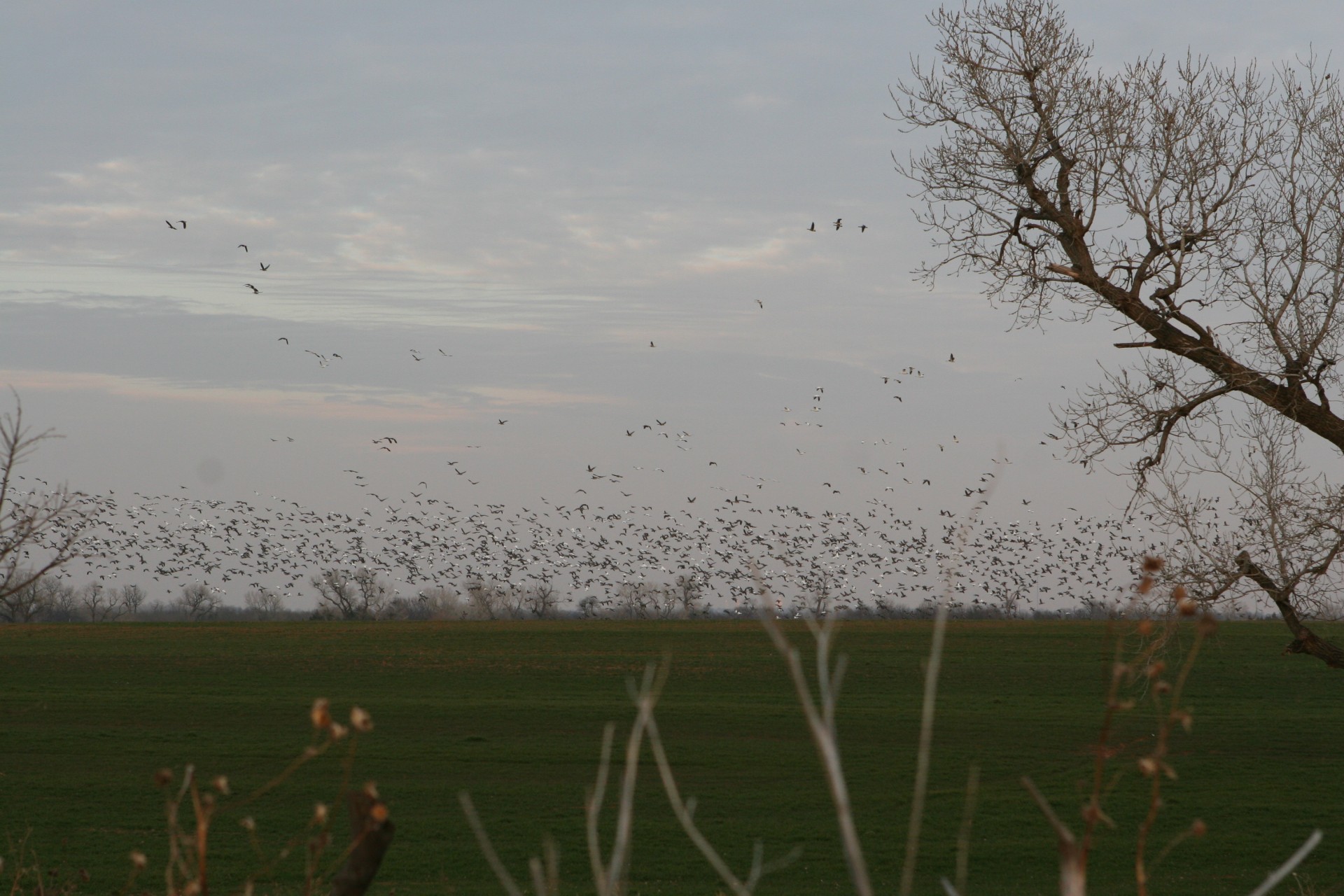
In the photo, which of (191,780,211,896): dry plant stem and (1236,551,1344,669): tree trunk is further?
(1236,551,1344,669): tree trunk

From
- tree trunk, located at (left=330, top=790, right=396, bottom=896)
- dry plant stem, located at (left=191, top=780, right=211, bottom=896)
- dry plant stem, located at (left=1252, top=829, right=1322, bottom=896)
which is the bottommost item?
tree trunk, located at (left=330, top=790, right=396, bottom=896)

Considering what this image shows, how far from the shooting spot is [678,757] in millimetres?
29172

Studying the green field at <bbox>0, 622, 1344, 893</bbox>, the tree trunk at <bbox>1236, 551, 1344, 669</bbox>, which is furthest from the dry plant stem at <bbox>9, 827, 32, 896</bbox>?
the tree trunk at <bbox>1236, 551, 1344, 669</bbox>

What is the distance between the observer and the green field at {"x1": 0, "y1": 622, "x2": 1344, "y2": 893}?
67.2 ft

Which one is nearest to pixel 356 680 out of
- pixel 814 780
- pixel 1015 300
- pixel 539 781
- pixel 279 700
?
pixel 279 700

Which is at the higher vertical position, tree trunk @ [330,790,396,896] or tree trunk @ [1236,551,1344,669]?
tree trunk @ [1236,551,1344,669]

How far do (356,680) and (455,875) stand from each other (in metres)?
31.0

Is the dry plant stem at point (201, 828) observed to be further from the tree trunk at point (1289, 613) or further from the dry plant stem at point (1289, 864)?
the tree trunk at point (1289, 613)

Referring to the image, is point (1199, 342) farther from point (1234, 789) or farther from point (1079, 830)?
point (1234, 789)

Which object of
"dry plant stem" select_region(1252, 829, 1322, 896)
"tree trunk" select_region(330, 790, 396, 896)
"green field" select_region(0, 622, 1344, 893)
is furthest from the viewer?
"green field" select_region(0, 622, 1344, 893)

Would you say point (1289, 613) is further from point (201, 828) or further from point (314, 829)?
point (201, 828)

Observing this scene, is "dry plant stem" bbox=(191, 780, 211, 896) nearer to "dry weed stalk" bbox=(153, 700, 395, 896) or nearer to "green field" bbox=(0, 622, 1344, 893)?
"dry weed stalk" bbox=(153, 700, 395, 896)

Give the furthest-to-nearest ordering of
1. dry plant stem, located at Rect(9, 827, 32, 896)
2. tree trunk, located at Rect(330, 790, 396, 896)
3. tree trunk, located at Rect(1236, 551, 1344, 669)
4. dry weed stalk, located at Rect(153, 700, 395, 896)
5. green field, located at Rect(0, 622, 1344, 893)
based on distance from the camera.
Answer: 1. green field, located at Rect(0, 622, 1344, 893)
2. tree trunk, located at Rect(1236, 551, 1344, 669)
3. dry plant stem, located at Rect(9, 827, 32, 896)
4. tree trunk, located at Rect(330, 790, 396, 896)
5. dry weed stalk, located at Rect(153, 700, 395, 896)

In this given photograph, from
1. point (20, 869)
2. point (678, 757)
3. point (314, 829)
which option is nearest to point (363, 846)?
point (314, 829)
